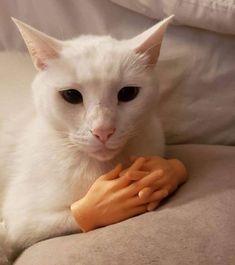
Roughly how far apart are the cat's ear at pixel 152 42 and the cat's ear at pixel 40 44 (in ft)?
0.45

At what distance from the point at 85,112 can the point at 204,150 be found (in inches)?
13.8

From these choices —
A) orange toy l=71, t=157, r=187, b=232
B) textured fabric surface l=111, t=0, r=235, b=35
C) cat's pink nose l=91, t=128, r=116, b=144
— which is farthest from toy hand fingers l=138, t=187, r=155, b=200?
→ textured fabric surface l=111, t=0, r=235, b=35

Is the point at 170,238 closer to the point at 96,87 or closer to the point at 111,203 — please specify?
the point at 111,203

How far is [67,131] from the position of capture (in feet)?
2.90

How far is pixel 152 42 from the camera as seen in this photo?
88 centimetres

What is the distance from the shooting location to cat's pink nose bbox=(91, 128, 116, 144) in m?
0.81

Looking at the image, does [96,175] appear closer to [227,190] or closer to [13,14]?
[227,190]

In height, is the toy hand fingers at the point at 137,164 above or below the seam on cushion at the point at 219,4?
below

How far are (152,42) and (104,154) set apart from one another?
21 cm

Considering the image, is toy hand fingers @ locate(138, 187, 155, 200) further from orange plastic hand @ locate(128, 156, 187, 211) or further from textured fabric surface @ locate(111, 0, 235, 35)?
textured fabric surface @ locate(111, 0, 235, 35)

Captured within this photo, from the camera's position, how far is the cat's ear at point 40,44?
2.80ft

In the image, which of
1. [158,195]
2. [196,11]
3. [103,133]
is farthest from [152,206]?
[196,11]

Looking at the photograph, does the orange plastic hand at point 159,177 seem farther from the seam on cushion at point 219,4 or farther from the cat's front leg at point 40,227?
the seam on cushion at point 219,4

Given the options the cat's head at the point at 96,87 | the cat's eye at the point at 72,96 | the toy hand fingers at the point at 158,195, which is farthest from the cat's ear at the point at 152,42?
the toy hand fingers at the point at 158,195
